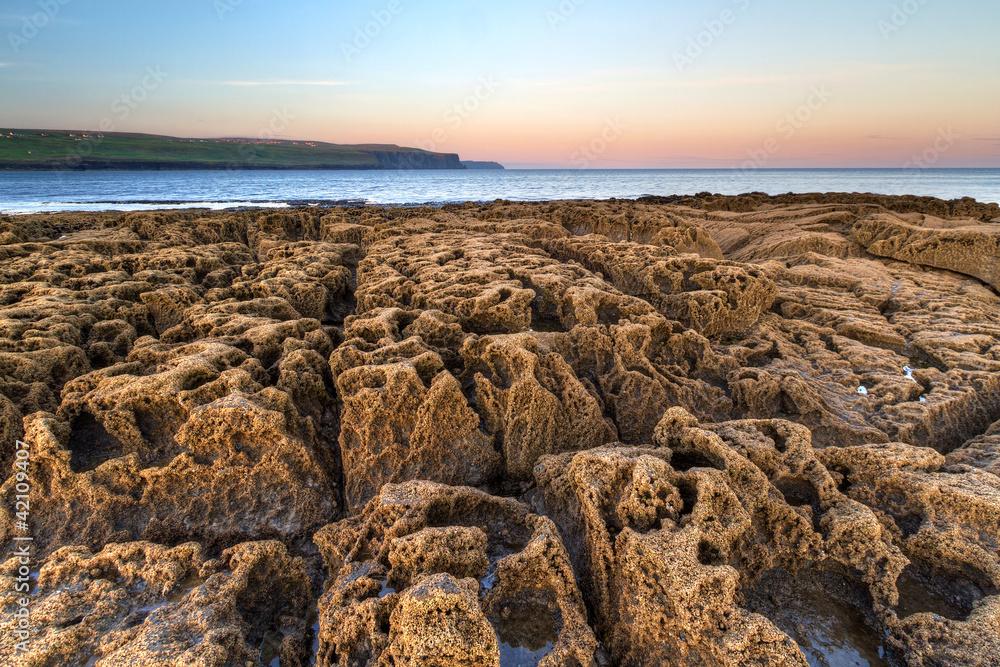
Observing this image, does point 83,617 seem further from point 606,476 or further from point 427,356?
point 606,476

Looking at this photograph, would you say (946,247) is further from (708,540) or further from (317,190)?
(317,190)

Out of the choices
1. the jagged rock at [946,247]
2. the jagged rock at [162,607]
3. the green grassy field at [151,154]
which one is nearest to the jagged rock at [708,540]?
the jagged rock at [162,607]

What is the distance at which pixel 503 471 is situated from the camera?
3570mm

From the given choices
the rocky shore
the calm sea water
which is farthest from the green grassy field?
the rocky shore

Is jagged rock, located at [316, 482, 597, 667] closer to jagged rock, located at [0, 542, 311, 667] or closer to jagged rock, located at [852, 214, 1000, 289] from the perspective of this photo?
jagged rock, located at [0, 542, 311, 667]

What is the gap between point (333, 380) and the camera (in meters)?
4.00

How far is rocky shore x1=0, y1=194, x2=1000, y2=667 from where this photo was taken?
6.75 ft

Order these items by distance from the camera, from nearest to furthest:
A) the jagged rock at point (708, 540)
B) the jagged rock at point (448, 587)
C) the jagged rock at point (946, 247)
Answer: the jagged rock at point (448, 587)
the jagged rock at point (708, 540)
the jagged rock at point (946, 247)

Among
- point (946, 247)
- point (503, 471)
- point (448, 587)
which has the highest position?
point (946, 247)

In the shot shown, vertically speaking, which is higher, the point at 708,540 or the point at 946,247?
the point at 946,247

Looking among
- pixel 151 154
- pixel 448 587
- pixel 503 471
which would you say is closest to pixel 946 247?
pixel 503 471

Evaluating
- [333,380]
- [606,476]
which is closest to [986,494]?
[606,476]

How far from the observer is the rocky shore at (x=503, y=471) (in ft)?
6.75

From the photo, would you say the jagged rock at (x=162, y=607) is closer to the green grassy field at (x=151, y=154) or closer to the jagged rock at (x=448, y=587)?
the jagged rock at (x=448, y=587)
